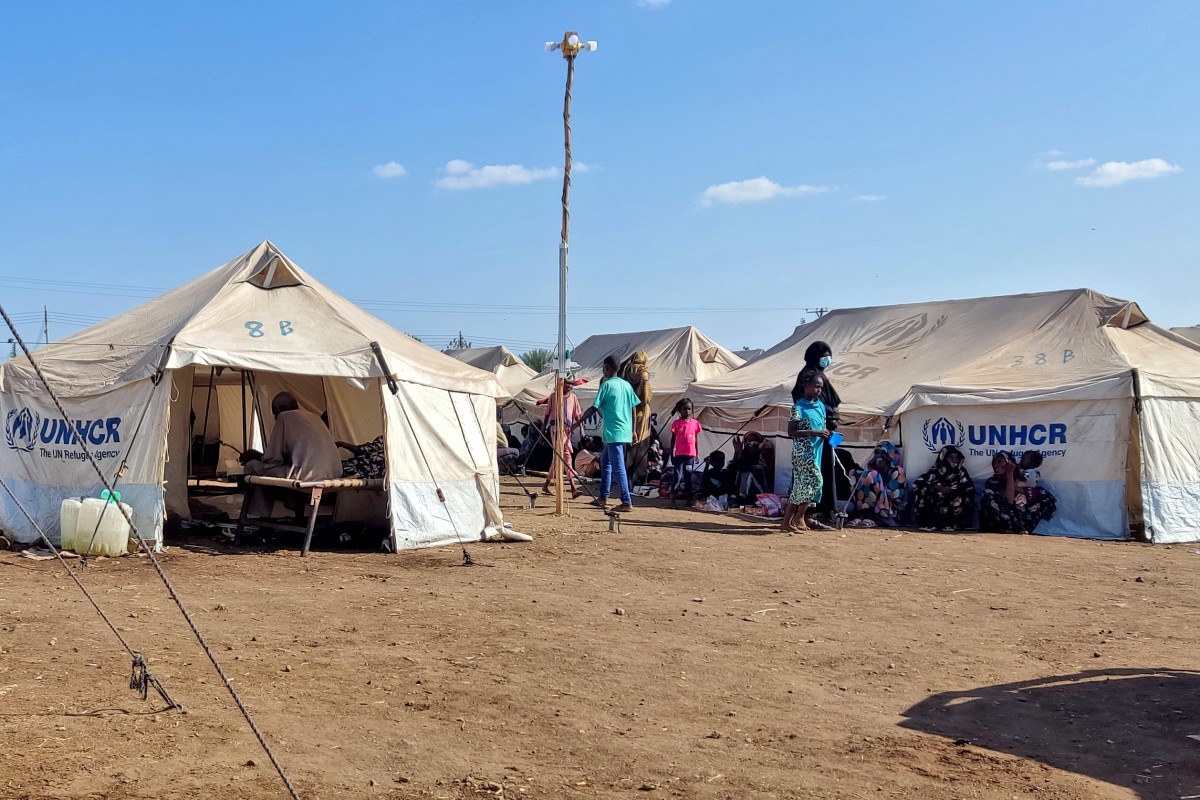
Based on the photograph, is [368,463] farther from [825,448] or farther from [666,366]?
[666,366]

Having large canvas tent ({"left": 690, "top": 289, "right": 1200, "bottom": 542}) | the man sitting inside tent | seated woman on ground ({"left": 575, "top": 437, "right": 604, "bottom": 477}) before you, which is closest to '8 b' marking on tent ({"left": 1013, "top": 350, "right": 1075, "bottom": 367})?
large canvas tent ({"left": 690, "top": 289, "right": 1200, "bottom": 542})

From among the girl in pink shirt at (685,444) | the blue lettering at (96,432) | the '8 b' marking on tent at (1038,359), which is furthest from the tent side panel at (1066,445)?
the blue lettering at (96,432)

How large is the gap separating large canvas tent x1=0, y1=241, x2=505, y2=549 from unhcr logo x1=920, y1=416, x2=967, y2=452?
18.4 ft

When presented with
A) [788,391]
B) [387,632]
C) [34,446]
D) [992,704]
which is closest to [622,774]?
[992,704]

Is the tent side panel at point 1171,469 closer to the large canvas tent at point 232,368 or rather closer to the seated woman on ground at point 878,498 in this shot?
the seated woman on ground at point 878,498

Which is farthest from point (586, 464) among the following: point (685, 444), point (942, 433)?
point (942, 433)

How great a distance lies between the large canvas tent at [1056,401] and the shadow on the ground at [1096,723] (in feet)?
23.3

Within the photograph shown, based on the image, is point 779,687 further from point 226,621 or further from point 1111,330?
point 1111,330

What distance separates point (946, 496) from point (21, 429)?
10.5 metres

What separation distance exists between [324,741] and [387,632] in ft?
6.99

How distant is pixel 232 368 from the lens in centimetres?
1070

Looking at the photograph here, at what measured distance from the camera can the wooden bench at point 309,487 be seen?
990 cm

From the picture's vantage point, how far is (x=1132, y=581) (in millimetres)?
9250

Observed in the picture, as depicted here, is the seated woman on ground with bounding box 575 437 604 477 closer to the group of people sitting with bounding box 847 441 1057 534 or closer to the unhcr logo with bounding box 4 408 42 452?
the group of people sitting with bounding box 847 441 1057 534
